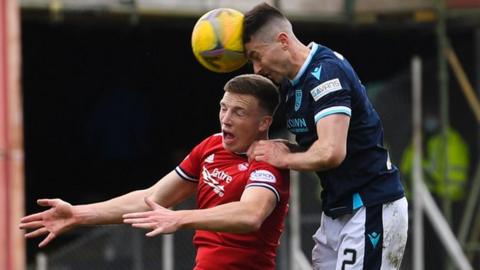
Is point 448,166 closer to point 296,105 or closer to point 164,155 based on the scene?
point 164,155

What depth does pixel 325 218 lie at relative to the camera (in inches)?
291

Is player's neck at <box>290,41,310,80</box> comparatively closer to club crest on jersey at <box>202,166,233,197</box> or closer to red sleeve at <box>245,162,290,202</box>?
red sleeve at <box>245,162,290,202</box>

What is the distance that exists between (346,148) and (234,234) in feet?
2.63

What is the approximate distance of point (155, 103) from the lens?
18188 millimetres

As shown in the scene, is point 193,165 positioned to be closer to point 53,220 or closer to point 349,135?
point 53,220

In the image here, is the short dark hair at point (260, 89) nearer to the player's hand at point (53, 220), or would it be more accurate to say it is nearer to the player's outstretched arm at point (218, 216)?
the player's outstretched arm at point (218, 216)

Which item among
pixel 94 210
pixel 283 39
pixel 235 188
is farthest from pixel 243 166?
pixel 94 210

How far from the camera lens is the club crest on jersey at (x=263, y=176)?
23.0ft

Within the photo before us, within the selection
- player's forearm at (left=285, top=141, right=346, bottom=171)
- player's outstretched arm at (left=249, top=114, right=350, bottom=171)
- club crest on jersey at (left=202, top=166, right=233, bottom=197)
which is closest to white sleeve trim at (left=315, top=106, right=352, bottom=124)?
player's outstretched arm at (left=249, top=114, right=350, bottom=171)

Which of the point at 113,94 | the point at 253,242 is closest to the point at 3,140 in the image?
the point at 113,94

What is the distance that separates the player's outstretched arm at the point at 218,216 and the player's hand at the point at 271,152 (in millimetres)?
196

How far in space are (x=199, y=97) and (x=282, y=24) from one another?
11494 millimetres

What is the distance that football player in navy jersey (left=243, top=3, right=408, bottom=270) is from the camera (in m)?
7.09

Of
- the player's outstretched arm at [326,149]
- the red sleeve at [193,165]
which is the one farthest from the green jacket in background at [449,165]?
the player's outstretched arm at [326,149]
